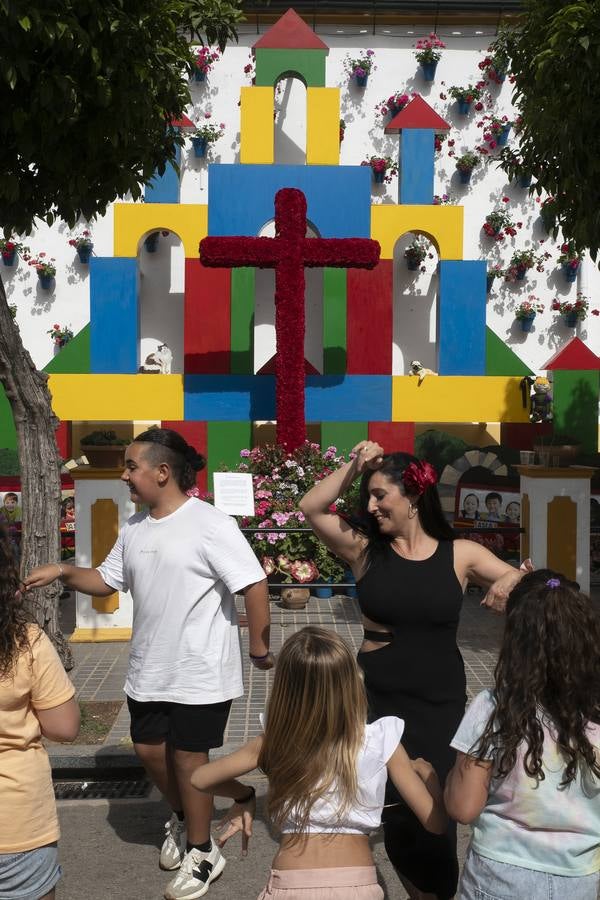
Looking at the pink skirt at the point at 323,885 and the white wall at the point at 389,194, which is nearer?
the pink skirt at the point at 323,885

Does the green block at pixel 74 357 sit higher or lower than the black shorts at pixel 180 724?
higher

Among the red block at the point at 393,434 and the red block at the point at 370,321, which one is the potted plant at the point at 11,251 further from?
the red block at the point at 393,434

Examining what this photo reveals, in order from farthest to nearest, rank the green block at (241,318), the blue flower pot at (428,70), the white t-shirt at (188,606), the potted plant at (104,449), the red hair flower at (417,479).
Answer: the blue flower pot at (428,70) < the green block at (241,318) < the potted plant at (104,449) < the white t-shirt at (188,606) < the red hair flower at (417,479)

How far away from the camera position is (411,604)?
3391mm

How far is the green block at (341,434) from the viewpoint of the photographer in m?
13.0

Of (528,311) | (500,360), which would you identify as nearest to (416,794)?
(500,360)

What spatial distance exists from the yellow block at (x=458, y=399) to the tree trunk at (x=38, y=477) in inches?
281

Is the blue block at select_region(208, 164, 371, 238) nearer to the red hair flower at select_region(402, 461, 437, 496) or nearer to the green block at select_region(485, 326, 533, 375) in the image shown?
the green block at select_region(485, 326, 533, 375)

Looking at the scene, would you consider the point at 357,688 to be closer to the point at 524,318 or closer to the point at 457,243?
the point at 457,243

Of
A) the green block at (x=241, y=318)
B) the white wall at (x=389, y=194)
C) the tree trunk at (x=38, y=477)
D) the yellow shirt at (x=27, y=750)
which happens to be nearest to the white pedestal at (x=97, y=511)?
the tree trunk at (x=38, y=477)

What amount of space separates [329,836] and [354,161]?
16.3 metres

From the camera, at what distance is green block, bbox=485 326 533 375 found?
1551cm

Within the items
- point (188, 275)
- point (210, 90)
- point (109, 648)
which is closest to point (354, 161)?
point (210, 90)

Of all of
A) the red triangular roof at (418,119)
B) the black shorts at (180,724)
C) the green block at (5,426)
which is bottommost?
the black shorts at (180,724)
